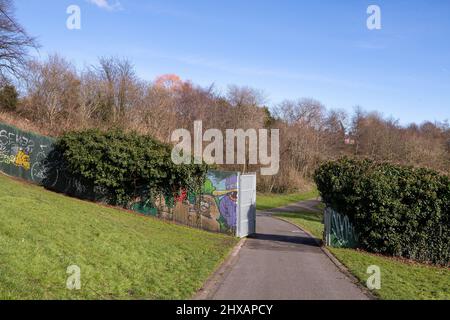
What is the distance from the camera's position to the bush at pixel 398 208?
15.6 meters

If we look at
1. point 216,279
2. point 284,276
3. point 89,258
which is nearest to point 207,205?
point 284,276

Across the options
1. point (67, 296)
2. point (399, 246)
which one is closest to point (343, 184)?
point (399, 246)

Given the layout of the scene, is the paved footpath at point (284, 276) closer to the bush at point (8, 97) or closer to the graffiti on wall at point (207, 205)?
the graffiti on wall at point (207, 205)

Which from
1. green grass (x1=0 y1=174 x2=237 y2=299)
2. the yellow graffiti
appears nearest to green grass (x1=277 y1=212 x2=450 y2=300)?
green grass (x1=0 y1=174 x2=237 y2=299)

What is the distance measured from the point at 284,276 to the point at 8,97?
3540 cm

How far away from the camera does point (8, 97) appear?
39.0 meters

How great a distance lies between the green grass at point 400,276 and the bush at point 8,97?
32.4 metres

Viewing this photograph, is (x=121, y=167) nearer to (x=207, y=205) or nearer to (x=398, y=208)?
(x=207, y=205)

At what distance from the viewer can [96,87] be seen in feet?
134

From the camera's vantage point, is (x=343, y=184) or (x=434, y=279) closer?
(x=434, y=279)

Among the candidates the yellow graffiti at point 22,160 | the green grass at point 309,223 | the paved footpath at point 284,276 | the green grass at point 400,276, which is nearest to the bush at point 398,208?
the green grass at point 400,276

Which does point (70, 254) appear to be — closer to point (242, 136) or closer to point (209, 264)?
point (209, 264)

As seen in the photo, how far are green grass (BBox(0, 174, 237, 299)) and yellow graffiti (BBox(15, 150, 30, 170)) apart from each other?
32.6ft
